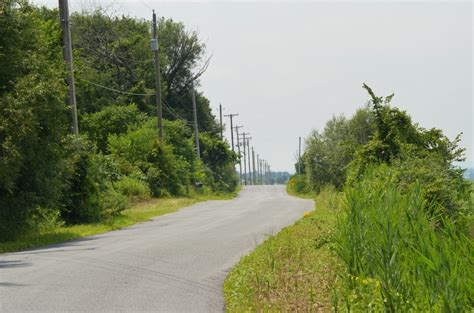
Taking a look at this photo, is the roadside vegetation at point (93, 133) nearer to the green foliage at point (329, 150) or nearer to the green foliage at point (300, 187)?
the green foliage at point (300, 187)

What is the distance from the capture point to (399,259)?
1005 cm

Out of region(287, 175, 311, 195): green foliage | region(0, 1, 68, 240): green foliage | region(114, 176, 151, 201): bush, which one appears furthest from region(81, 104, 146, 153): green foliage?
region(287, 175, 311, 195): green foliage

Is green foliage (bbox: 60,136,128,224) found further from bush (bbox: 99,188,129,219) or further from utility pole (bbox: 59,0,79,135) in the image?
utility pole (bbox: 59,0,79,135)

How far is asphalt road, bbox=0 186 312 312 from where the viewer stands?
11023 millimetres

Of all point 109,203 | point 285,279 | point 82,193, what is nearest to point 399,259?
point 285,279

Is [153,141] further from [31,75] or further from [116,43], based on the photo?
[31,75]

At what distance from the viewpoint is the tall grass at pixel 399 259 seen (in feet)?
26.5

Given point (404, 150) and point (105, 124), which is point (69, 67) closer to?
point (404, 150)

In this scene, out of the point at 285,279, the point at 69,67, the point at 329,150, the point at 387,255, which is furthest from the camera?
the point at 329,150

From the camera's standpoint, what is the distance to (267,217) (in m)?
30.2

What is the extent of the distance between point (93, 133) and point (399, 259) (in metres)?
45.8

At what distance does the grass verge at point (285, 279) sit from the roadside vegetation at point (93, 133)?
7.45m

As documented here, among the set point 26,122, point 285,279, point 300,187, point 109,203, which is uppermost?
point 26,122

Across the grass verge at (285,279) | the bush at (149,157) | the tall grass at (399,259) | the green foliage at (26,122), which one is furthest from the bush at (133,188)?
the tall grass at (399,259)
